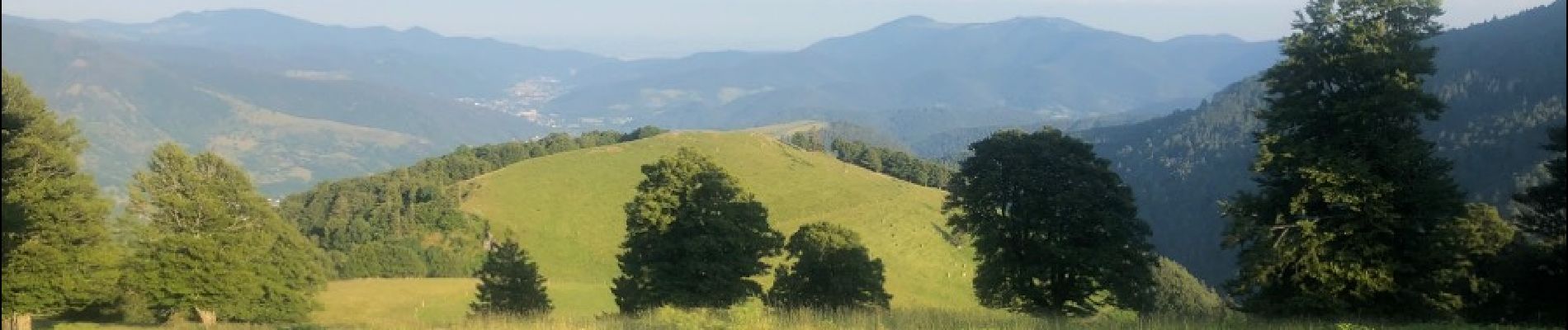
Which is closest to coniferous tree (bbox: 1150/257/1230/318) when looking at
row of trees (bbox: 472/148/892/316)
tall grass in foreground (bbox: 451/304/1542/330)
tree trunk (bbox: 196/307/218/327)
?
row of trees (bbox: 472/148/892/316)

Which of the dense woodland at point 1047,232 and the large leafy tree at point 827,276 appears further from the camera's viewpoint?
the large leafy tree at point 827,276

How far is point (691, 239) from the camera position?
36375mm

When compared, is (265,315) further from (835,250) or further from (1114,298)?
(1114,298)

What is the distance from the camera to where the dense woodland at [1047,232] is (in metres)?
22.2

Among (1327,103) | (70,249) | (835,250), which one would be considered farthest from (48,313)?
(1327,103)

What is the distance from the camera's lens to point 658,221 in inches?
1451

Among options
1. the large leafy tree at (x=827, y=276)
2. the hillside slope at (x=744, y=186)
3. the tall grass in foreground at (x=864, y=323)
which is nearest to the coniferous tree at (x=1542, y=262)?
the tall grass in foreground at (x=864, y=323)

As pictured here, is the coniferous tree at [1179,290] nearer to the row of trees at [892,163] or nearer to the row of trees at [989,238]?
the row of trees at [892,163]

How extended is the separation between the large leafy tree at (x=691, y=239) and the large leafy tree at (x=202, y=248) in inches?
1050

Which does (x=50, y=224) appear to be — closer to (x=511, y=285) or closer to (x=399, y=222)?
(x=511, y=285)

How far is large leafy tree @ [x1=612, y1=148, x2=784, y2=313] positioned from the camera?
3628 cm

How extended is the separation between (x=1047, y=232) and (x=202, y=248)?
4440 centimetres

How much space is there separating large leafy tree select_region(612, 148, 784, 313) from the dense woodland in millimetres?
103

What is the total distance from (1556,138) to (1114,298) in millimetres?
15394
